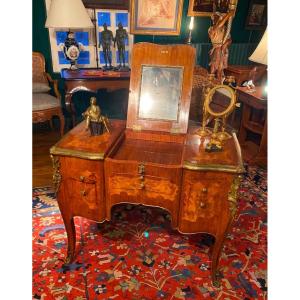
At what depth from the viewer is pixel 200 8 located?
14.6 ft

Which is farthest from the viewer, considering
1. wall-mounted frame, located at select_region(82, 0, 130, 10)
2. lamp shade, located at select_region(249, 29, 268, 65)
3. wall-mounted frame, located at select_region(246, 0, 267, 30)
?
wall-mounted frame, located at select_region(246, 0, 267, 30)

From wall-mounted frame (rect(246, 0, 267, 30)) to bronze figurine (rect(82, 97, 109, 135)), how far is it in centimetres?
442

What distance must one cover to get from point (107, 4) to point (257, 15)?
2881mm

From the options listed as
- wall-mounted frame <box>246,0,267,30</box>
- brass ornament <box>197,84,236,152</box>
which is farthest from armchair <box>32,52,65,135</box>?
wall-mounted frame <box>246,0,267,30</box>

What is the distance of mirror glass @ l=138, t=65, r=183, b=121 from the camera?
1.79 m

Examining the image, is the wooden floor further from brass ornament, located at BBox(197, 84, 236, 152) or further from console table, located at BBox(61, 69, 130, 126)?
brass ornament, located at BBox(197, 84, 236, 152)

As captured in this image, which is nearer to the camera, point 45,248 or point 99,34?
point 45,248

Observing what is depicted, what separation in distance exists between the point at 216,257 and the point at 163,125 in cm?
94

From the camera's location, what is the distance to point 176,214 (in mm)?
1618

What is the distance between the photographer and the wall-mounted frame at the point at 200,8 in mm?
4371

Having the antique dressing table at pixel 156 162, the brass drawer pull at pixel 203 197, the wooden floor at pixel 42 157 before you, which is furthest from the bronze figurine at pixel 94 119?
the wooden floor at pixel 42 157
